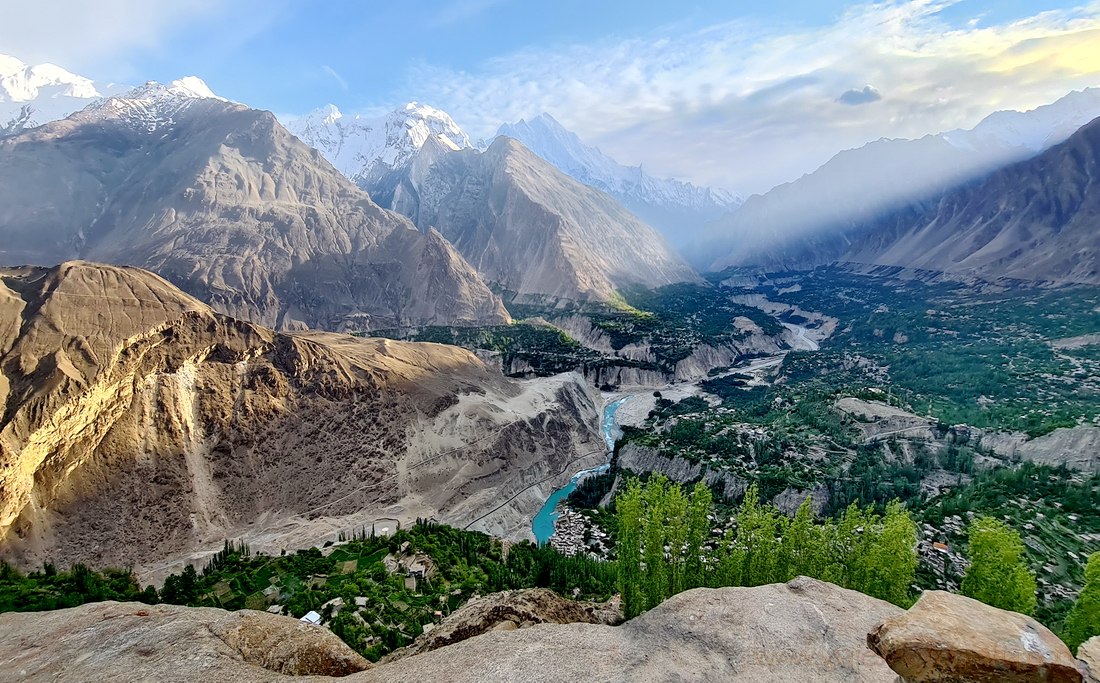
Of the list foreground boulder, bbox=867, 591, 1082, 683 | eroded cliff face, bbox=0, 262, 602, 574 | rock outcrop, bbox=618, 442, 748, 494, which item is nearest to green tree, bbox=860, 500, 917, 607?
foreground boulder, bbox=867, 591, 1082, 683

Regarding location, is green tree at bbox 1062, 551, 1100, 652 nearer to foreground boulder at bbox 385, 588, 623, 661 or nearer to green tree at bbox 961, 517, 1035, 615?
green tree at bbox 961, 517, 1035, 615

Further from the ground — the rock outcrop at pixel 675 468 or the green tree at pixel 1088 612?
the green tree at pixel 1088 612

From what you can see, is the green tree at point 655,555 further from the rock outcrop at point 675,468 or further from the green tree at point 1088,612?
the rock outcrop at point 675,468

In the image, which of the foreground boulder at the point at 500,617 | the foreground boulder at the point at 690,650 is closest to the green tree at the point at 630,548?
the foreground boulder at the point at 500,617

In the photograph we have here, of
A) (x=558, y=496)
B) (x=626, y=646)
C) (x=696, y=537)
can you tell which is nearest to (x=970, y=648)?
(x=626, y=646)

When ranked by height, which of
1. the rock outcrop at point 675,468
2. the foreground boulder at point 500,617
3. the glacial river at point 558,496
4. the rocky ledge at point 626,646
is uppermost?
the rocky ledge at point 626,646

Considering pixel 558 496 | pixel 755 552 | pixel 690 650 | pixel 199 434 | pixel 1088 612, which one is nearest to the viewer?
pixel 690 650

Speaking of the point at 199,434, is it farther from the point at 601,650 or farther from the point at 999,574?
the point at 999,574
